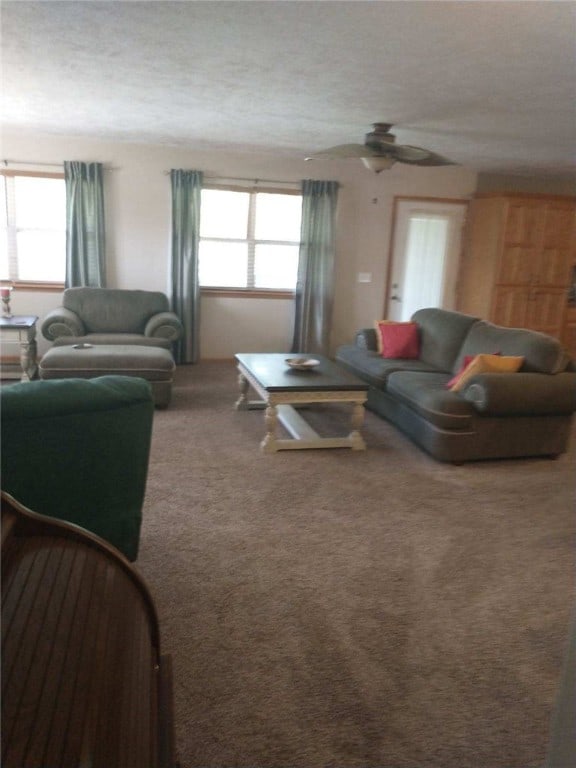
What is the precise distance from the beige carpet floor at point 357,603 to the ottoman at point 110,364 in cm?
87

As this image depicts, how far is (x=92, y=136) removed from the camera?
589cm

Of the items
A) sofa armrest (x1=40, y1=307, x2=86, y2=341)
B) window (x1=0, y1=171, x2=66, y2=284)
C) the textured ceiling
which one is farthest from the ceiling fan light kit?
window (x1=0, y1=171, x2=66, y2=284)

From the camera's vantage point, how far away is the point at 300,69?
3248 millimetres

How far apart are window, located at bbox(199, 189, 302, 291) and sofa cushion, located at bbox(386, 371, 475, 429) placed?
9.57ft

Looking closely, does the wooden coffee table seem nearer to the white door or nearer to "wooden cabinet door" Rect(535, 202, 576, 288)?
the white door

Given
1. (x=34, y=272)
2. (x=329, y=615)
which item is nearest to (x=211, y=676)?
(x=329, y=615)

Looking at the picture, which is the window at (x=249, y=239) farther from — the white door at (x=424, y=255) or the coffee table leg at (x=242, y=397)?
the coffee table leg at (x=242, y=397)

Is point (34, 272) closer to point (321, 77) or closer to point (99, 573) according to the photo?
point (321, 77)

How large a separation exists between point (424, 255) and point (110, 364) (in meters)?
4.39

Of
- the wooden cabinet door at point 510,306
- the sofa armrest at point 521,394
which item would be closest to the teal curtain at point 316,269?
the wooden cabinet door at point 510,306

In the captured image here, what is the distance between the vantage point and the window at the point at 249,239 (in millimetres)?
6629

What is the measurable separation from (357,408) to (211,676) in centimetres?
248

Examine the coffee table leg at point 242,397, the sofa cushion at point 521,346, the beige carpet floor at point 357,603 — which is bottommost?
the beige carpet floor at point 357,603

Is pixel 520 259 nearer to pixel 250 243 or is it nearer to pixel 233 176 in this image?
pixel 250 243
